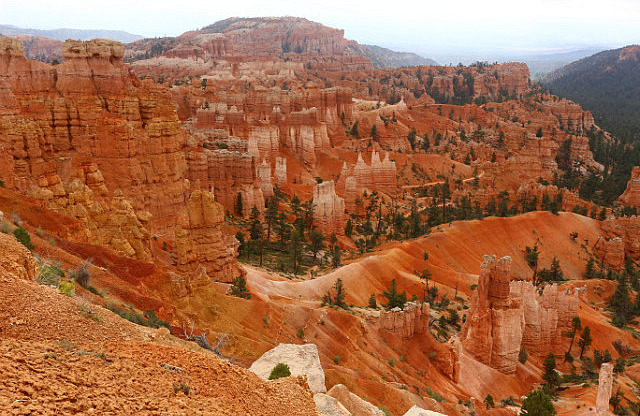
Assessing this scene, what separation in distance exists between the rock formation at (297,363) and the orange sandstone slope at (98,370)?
2655 millimetres

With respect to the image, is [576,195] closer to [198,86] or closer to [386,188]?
[386,188]

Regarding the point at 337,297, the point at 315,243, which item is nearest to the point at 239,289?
the point at 337,297

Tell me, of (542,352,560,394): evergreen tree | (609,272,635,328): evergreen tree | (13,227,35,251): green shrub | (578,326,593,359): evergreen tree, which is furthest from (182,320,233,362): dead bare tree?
(609,272,635,328): evergreen tree

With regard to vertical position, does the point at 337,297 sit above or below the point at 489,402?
above

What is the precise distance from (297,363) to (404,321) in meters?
15.1

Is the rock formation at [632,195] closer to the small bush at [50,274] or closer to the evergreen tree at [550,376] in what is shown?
the evergreen tree at [550,376]

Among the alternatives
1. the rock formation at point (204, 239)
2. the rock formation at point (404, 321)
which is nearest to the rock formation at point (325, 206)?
the rock formation at point (404, 321)

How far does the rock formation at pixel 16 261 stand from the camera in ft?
30.5

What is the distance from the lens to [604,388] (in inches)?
940

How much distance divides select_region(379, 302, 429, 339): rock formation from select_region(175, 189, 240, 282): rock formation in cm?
875

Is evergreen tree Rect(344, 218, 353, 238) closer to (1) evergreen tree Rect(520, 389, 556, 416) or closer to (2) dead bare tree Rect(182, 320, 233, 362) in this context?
(1) evergreen tree Rect(520, 389, 556, 416)

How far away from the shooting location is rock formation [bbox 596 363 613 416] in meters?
23.7

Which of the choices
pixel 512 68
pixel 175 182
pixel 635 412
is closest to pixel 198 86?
pixel 175 182

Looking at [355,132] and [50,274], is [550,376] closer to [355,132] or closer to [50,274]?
[50,274]
